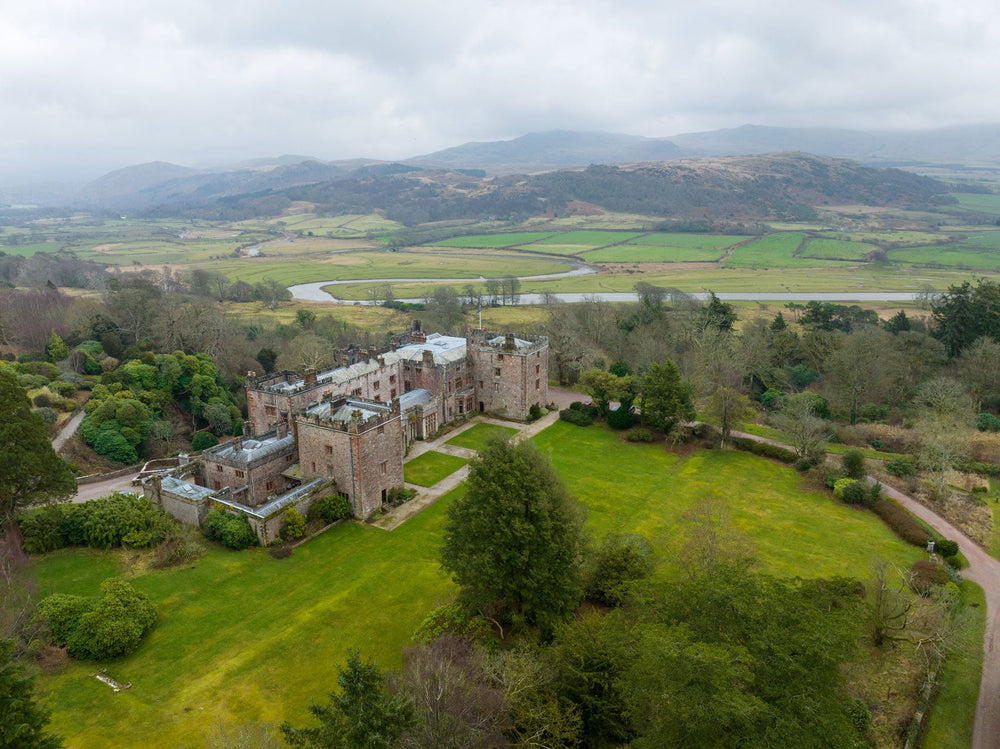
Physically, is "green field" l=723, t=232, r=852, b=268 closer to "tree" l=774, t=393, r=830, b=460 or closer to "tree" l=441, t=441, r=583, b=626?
"tree" l=774, t=393, r=830, b=460

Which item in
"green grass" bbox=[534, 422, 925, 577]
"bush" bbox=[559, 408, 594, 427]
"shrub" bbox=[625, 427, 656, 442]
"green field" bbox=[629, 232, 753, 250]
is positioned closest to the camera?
"green grass" bbox=[534, 422, 925, 577]

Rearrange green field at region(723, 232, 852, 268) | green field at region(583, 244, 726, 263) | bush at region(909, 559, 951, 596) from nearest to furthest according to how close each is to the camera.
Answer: bush at region(909, 559, 951, 596), green field at region(723, 232, 852, 268), green field at region(583, 244, 726, 263)

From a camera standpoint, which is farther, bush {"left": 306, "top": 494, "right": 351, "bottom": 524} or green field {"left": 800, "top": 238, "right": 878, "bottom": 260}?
green field {"left": 800, "top": 238, "right": 878, "bottom": 260}

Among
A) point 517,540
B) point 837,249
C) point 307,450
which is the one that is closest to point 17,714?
point 517,540

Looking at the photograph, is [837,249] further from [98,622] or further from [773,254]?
[98,622]

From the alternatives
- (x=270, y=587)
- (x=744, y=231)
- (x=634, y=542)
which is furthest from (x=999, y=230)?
(x=270, y=587)

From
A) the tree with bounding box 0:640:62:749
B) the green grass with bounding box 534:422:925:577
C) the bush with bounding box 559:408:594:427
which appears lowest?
the green grass with bounding box 534:422:925:577

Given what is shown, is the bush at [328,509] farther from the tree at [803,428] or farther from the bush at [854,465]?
the bush at [854,465]

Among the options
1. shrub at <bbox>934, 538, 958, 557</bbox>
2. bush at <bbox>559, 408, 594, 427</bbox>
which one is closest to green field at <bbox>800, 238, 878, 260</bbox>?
bush at <bbox>559, 408, 594, 427</bbox>

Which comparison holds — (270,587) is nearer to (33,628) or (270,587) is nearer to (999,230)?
(33,628)
